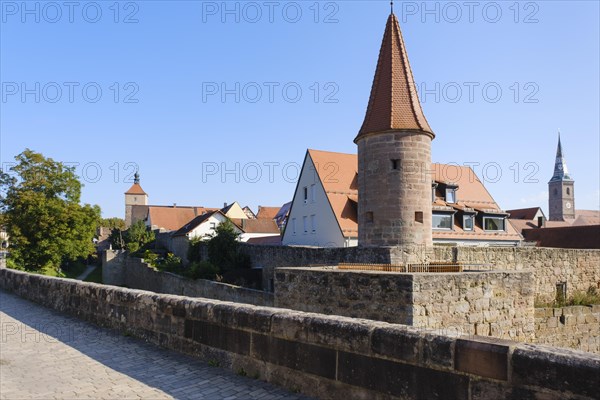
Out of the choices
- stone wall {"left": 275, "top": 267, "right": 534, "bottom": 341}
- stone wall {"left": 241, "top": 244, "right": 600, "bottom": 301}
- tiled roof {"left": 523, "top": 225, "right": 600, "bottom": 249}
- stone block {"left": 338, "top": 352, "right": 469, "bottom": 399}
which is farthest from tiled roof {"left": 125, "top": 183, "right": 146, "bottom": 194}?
stone block {"left": 338, "top": 352, "right": 469, "bottom": 399}

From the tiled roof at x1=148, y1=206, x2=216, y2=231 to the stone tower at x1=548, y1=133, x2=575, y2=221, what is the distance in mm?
85661

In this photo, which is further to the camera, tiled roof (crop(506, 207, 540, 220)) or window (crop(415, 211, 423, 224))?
tiled roof (crop(506, 207, 540, 220))

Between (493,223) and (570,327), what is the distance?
1598 centimetres

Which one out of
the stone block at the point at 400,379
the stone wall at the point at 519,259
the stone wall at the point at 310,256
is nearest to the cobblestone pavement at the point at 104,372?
the stone block at the point at 400,379

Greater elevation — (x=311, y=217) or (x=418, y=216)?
(x=311, y=217)

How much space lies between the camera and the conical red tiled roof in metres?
15.6

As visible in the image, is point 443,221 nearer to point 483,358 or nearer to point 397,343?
point 397,343

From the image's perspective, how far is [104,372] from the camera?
4.91 m

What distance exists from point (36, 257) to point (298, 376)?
96.7 ft

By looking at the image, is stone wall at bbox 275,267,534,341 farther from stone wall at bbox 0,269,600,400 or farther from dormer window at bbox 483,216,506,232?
dormer window at bbox 483,216,506,232

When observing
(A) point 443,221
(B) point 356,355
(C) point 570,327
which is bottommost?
(C) point 570,327

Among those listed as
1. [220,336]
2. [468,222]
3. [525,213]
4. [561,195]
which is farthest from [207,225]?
[561,195]

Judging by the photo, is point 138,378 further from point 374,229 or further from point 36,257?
point 36,257

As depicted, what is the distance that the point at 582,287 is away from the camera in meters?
17.9
